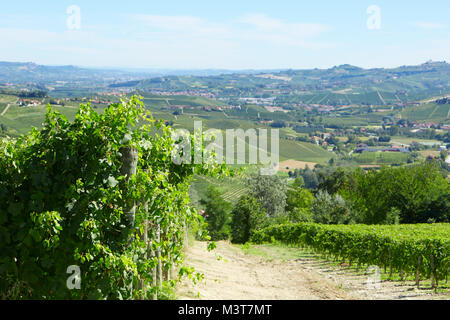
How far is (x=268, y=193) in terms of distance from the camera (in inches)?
1767

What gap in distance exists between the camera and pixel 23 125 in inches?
3888

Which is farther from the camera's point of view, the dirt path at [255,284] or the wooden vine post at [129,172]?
the dirt path at [255,284]

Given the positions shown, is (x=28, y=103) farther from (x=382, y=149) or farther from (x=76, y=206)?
(x=382, y=149)

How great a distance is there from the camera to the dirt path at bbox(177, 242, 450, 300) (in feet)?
20.9

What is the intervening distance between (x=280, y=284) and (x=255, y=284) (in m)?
0.88

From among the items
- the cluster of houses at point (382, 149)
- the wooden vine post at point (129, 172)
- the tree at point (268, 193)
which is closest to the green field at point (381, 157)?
the cluster of houses at point (382, 149)

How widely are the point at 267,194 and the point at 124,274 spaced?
41545 mm

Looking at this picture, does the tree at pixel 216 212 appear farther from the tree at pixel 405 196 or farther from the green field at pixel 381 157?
the green field at pixel 381 157

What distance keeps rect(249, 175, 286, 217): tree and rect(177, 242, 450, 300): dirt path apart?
32626 mm

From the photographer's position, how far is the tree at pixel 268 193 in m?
44.2

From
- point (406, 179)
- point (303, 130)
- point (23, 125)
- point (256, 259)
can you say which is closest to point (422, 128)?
point (303, 130)

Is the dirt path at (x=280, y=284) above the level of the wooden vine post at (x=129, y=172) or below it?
below

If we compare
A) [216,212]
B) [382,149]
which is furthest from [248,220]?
[382,149]

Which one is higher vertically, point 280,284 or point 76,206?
point 76,206
